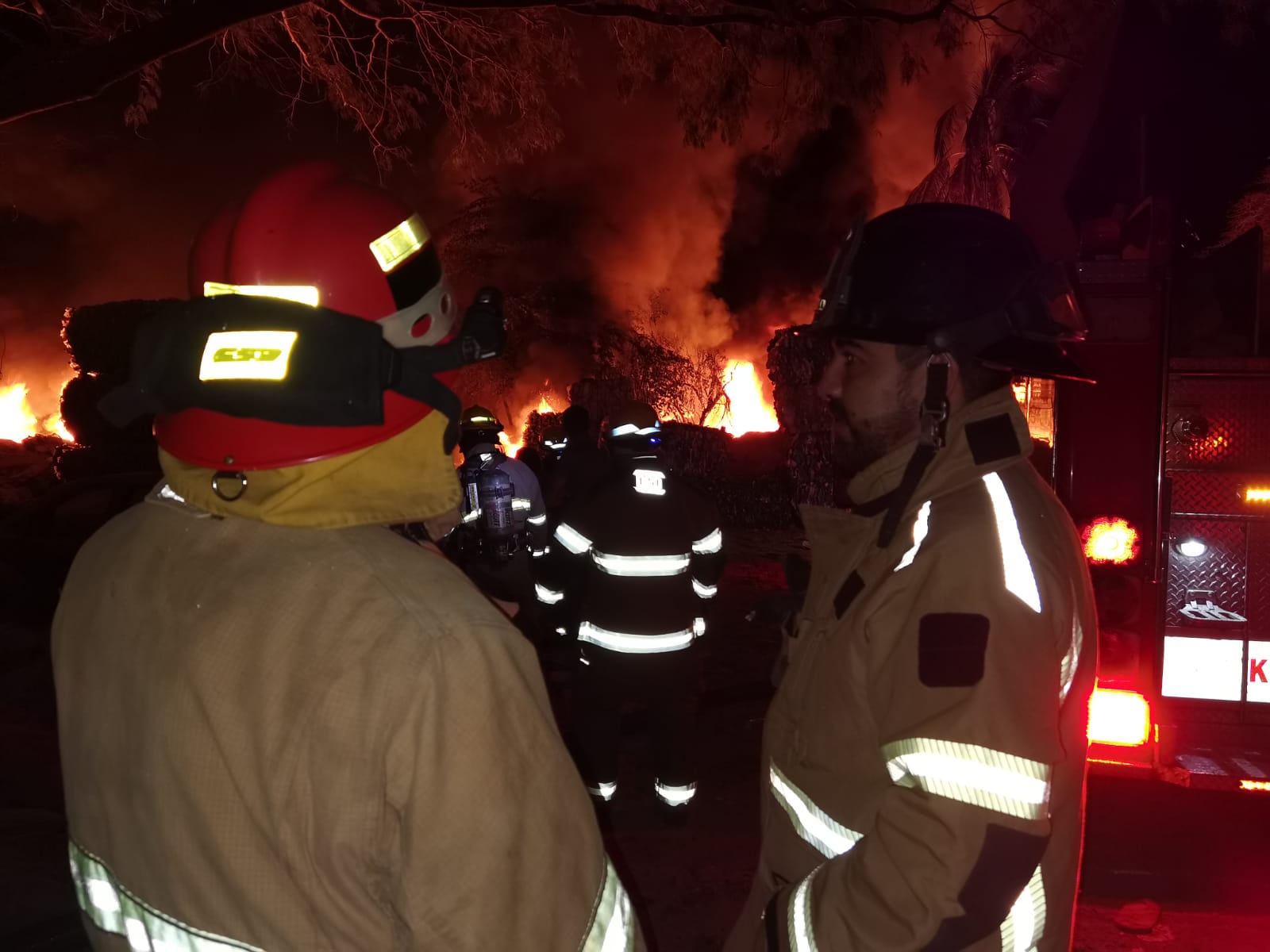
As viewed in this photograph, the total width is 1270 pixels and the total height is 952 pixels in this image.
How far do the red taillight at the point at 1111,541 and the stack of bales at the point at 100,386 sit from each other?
14104 mm

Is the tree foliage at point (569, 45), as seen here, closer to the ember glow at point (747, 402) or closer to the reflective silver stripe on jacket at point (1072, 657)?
the reflective silver stripe on jacket at point (1072, 657)

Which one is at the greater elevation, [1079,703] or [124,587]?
[124,587]

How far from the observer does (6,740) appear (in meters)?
6.14

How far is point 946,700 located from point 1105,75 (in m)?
5.41

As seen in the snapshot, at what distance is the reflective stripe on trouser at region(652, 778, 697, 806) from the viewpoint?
500cm

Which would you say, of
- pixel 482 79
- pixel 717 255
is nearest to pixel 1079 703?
pixel 482 79

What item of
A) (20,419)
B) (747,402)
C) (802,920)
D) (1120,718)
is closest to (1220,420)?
(1120,718)

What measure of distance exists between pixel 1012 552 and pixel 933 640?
0.78 ft

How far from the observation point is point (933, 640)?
151cm

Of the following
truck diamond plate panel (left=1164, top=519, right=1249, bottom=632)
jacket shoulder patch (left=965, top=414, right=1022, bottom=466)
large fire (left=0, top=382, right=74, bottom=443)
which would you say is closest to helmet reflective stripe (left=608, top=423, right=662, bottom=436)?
truck diamond plate panel (left=1164, top=519, right=1249, bottom=632)

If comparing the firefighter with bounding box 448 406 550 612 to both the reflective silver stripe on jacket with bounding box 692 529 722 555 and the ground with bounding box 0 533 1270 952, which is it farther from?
the reflective silver stripe on jacket with bounding box 692 529 722 555

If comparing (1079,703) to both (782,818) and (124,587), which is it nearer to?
(782,818)

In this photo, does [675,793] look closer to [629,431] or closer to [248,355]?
[629,431]

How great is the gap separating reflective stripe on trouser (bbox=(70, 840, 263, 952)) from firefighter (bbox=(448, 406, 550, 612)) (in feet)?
18.3
